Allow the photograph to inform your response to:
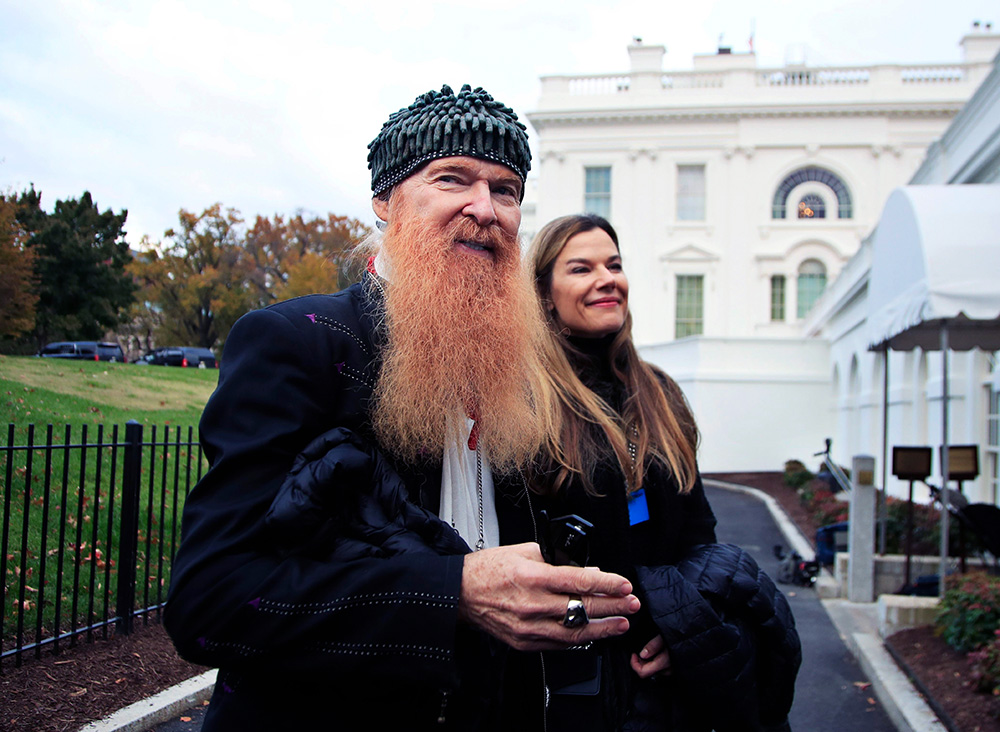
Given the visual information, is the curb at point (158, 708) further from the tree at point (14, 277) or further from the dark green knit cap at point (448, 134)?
the dark green knit cap at point (448, 134)

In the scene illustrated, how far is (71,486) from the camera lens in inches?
222

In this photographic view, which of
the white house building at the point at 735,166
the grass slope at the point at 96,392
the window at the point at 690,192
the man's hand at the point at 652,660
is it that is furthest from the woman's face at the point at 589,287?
the window at the point at 690,192

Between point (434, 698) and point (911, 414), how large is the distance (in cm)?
1358

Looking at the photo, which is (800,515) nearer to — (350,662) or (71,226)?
(71,226)

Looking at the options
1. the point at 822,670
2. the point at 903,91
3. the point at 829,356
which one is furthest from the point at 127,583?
the point at 903,91

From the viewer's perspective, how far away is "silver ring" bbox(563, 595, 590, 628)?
138cm

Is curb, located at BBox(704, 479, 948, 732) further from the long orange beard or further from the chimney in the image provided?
the chimney

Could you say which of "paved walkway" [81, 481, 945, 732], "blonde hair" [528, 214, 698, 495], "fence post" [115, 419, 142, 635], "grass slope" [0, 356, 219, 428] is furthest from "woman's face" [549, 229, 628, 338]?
"fence post" [115, 419, 142, 635]

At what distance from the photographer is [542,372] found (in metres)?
2.19

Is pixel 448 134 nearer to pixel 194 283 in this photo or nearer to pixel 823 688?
pixel 823 688

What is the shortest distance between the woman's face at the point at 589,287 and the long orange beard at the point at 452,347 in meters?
→ 0.81

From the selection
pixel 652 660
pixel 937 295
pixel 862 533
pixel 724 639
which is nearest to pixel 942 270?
pixel 937 295

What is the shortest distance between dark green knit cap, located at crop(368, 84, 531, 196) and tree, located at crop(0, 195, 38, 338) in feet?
12.5

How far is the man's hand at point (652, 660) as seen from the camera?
2.01 metres
